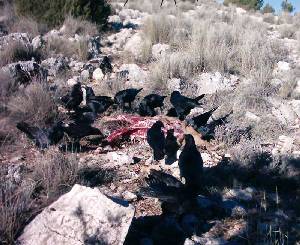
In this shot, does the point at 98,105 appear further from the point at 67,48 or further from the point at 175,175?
the point at 67,48

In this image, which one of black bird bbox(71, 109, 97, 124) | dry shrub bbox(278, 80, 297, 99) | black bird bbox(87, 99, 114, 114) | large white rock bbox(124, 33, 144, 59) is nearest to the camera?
black bird bbox(71, 109, 97, 124)

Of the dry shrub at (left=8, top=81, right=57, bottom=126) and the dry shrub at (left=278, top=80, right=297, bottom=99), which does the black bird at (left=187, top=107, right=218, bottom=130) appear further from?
the dry shrub at (left=278, top=80, right=297, bottom=99)

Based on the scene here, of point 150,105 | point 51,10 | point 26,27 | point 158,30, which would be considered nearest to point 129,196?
point 150,105

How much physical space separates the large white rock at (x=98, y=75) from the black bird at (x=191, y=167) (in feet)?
11.9

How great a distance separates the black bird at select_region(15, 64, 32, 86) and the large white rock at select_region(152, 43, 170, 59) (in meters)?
2.64

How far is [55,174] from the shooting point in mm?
3451

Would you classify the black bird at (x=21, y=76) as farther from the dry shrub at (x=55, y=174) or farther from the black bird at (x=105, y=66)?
the dry shrub at (x=55, y=174)

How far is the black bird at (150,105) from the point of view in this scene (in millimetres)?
5302

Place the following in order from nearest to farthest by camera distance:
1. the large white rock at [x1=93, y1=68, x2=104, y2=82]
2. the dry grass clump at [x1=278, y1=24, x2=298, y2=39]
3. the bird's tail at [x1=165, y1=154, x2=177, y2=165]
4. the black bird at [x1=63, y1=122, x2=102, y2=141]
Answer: the bird's tail at [x1=165, y1=154, x2=177, y2=165] → the black bird at [x1=63, y1=122, x2=102, y2=141] → the large white rock at [x1=93, y1=68, x2=104, y2=82] → the dry grass clump at [x1=278, y1=24, x2=298, y2=39]

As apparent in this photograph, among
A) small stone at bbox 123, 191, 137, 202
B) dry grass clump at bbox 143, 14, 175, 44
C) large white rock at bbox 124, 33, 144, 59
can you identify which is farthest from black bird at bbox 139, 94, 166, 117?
dry grass clump at bbox 143, 14, 175, 44

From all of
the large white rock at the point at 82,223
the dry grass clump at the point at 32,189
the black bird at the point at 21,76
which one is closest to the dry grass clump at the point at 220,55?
the black bird at the point at 21,76

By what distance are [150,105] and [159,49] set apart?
338cm

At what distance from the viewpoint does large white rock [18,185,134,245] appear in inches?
101

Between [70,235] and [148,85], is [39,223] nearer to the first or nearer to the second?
[70,235]
